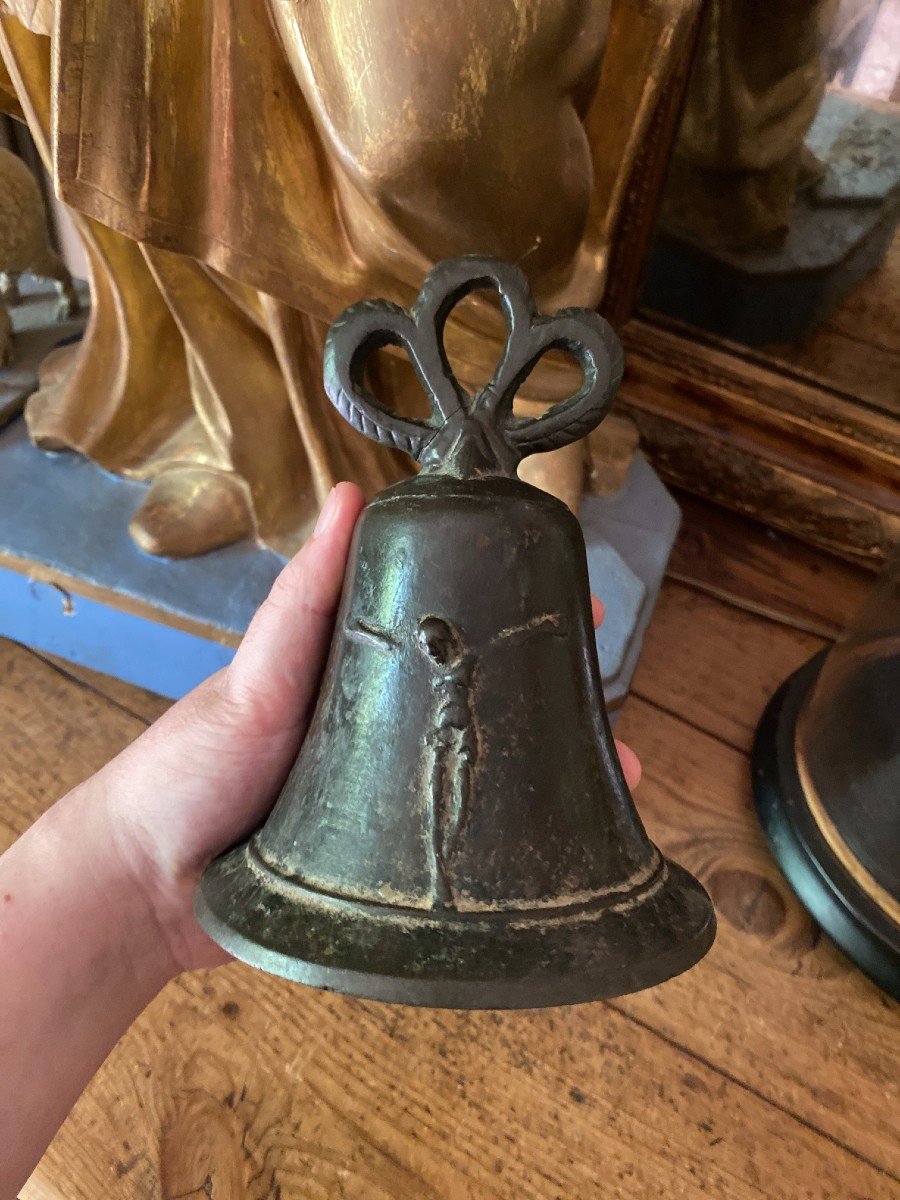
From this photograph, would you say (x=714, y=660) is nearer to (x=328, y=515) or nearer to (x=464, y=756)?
(x=328, y=515)

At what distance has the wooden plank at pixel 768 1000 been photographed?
77 centimetres

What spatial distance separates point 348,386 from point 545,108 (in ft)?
0.94

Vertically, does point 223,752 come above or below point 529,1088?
above

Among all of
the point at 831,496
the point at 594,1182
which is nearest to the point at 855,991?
the point at 594,1182

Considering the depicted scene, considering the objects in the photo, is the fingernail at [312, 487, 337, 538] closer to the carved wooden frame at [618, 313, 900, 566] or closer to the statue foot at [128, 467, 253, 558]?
the statue foot at [128, 467, 253, 558]

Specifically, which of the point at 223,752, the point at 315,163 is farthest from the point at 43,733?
the point at 315,163

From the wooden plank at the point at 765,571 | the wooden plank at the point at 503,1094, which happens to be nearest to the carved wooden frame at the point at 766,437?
the wooden plank at the point at 765,571

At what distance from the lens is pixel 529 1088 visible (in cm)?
76

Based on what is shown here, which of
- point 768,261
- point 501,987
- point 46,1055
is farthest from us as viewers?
point 768,261

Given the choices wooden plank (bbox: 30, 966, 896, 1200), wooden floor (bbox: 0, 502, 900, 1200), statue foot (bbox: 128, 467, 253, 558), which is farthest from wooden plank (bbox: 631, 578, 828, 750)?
statue foot (bbox: 128, 467, 253, 558)

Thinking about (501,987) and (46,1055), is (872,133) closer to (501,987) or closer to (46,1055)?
(501,987)

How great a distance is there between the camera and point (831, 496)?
48.2 inches

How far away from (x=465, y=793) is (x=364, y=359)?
0.78 ft

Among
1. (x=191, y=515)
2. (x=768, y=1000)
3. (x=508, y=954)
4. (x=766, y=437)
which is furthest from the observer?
(x=766, y=437)
